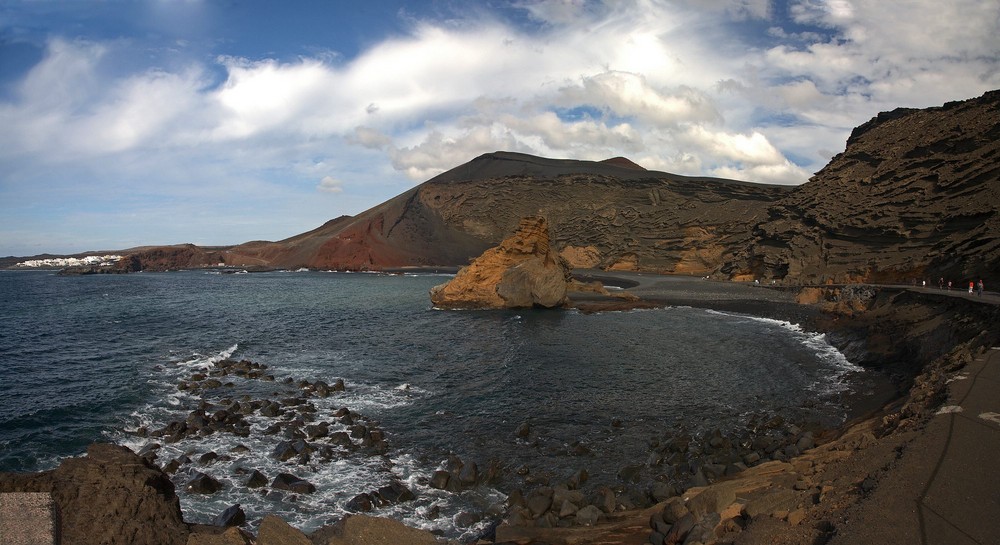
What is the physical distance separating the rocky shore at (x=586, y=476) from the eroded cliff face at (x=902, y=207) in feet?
43.9

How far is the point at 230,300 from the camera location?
155 feet

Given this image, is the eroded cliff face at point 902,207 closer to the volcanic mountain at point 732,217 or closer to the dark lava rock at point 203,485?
the volcanic mountain at point 732,217

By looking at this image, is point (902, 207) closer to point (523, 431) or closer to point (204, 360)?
point (523, 431)

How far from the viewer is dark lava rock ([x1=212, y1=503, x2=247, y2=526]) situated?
8953mm

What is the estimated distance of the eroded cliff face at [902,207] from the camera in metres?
30.3

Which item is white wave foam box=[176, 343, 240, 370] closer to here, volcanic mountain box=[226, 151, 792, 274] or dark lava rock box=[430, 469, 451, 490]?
dark lava rock box=[430, 469, 451, 490]

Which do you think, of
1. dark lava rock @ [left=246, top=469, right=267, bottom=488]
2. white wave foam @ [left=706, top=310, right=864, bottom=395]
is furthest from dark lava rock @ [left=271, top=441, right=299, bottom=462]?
white wave foam @ [left=706, top=310, right=864, bottom=395]

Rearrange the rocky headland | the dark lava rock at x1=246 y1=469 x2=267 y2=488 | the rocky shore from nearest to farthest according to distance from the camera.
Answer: the rocky shore < the rocky headland < the dark lava rock at x1=246 y1=469 x2=267 y2=488

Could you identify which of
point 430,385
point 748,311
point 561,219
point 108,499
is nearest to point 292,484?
point 108,499

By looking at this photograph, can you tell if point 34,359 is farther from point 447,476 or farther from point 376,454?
point 447,476

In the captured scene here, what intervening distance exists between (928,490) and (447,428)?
1025cm

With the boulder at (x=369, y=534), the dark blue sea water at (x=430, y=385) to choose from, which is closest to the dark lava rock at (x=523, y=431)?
the dark blue sea water at (x=430, y=385)

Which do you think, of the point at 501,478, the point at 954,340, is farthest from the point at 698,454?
the point at 954,340

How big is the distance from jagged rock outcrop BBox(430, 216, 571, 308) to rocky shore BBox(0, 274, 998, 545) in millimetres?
19256
